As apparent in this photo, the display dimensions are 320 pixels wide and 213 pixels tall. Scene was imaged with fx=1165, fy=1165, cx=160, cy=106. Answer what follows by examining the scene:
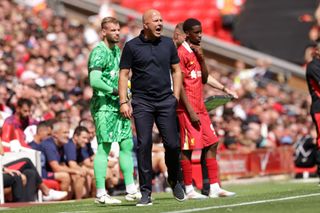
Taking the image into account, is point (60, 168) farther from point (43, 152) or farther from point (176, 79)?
point (176, 79)

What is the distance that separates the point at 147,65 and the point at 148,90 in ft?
0.88

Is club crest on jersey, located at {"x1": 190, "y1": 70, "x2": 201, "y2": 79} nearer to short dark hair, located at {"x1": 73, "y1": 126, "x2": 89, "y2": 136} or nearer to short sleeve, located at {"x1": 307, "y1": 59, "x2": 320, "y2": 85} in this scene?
short sleeve, located at {"x1": 307, "y1": 59, "x2": 320, "y2": 85}

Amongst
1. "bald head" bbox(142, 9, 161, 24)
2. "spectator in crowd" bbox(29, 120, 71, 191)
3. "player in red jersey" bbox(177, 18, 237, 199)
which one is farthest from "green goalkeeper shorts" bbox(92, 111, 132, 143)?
"spectator in crowd" bbox(29, 120, 71, 191)

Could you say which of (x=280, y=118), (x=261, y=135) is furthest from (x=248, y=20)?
(x=261, y=135)

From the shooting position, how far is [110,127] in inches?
526

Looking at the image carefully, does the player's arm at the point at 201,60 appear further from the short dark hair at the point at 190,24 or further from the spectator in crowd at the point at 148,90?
the spectator in crowd at the point at 148,90

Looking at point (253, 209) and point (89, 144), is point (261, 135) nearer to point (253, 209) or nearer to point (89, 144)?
point (89, 144)

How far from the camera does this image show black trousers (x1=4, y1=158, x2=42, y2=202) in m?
15.4

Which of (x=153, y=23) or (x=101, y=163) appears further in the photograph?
(x=101, y=163)

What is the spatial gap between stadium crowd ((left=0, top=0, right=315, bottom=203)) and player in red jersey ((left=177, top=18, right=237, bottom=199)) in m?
3.50

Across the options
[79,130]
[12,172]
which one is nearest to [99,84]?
[12,172]

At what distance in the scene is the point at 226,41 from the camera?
3481 cm

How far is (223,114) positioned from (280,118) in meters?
3.06

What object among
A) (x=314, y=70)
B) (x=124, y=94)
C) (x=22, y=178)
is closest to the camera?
(x=124, y=94)
